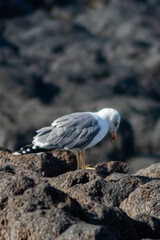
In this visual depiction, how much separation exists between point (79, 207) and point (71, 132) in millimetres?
3200

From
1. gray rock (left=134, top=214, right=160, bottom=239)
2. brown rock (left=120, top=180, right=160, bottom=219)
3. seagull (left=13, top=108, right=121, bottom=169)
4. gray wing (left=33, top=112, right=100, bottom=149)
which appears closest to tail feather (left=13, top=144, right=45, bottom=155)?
seagull (left=13, top=108, right=121, bottom=169)

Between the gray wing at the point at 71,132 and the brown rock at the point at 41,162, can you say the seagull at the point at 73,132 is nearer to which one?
the gray wing at the point at 71,132

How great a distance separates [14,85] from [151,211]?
18.3 meters

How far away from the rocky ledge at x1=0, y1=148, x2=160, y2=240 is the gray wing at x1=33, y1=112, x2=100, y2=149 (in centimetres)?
176

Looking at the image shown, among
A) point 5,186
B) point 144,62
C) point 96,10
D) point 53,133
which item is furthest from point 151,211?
point 96,10

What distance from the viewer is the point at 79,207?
9.71ft

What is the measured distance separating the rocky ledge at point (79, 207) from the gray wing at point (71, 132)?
1.76m

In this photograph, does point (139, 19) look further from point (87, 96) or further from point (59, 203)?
point (59, 203)

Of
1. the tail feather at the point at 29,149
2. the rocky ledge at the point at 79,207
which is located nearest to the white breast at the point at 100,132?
the tail feather at the point at 29,149

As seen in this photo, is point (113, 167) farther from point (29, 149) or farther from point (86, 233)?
point (86, 233)

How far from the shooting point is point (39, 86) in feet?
71.8

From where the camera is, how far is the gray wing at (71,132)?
19.5 ft

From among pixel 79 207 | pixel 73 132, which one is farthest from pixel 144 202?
pixel 73 132

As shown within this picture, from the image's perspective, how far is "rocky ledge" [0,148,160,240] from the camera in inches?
103
